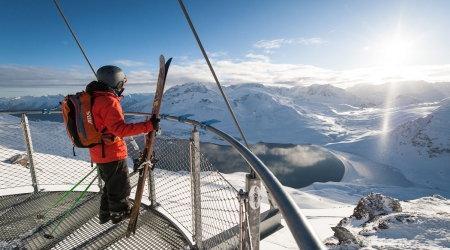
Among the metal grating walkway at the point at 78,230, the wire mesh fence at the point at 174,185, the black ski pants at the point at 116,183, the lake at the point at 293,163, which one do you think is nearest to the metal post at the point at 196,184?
the wire mesh fence at the point at 174,185

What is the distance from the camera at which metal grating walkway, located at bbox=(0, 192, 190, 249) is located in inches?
101

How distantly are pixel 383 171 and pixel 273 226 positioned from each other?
6988 cm

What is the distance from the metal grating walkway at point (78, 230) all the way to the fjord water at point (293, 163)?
127 feet

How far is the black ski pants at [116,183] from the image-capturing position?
242 cm

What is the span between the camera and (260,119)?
410 feet

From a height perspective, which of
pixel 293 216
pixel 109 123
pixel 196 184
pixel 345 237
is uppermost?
pixel 109 123

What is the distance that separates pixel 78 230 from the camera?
285cm

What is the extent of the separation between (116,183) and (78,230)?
99cm

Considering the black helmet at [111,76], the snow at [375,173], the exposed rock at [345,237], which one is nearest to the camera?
the black helmet at [111,76]

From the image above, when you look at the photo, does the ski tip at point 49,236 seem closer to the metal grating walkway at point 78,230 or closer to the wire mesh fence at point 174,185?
the metal grating walkway at point 78,230

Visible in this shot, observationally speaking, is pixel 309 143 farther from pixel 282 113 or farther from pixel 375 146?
pixel 282 113

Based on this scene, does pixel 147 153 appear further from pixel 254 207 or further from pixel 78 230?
pixel 254 207

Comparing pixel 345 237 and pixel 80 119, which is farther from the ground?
pixel 80 119

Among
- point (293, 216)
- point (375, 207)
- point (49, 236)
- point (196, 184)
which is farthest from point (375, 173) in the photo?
point (293, 216)
